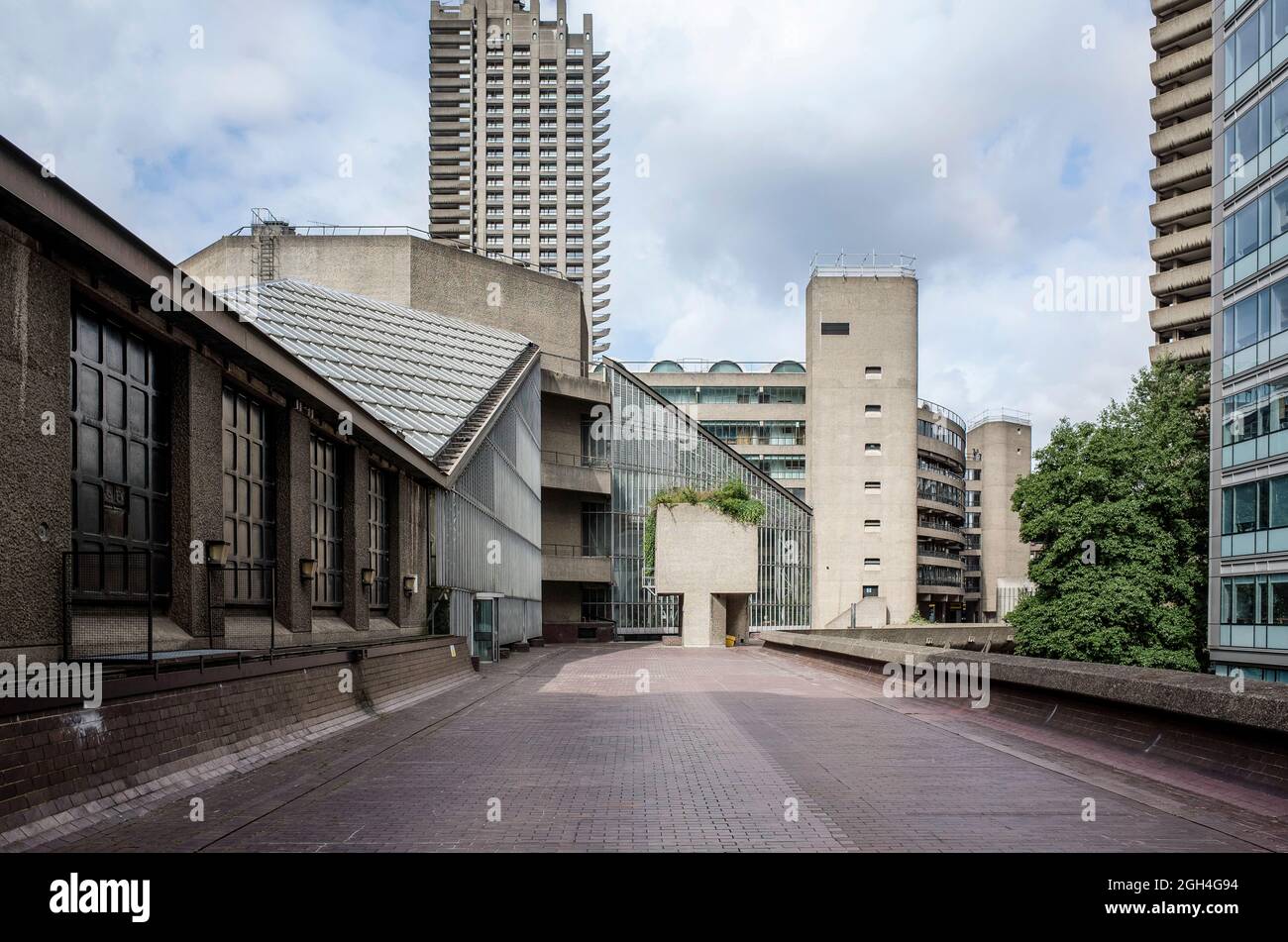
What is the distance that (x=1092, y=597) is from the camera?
1689 inches

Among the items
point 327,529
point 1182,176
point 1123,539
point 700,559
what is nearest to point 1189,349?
point 1182,176

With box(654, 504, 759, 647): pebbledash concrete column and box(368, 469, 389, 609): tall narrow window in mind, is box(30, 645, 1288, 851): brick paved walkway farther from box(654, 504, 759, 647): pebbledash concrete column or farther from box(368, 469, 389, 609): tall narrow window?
box(654, 504, 759, 647): pebbledash concrete column

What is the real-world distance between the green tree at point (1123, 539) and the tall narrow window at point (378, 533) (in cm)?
2927

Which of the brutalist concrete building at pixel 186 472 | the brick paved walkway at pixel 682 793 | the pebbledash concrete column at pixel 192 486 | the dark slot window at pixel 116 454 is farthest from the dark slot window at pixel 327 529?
the dark slot window at pixel 116 454

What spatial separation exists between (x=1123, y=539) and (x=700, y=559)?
1727 centimetres

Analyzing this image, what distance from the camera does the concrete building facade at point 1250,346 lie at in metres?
35.9

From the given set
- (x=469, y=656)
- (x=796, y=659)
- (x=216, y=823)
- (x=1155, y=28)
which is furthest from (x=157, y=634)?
(x=1155, y=28)

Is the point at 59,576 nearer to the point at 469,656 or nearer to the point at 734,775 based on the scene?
the point at 734,775

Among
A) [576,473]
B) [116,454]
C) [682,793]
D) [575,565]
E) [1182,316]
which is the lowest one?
[575,565]

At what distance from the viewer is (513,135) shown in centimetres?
13675

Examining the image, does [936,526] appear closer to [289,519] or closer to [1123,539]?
[1123,539]

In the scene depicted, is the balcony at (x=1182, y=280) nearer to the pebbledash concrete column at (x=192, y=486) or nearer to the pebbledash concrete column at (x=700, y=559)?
the pebbledash concrete column at (x=700, y=559)

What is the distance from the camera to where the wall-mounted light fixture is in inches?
534
